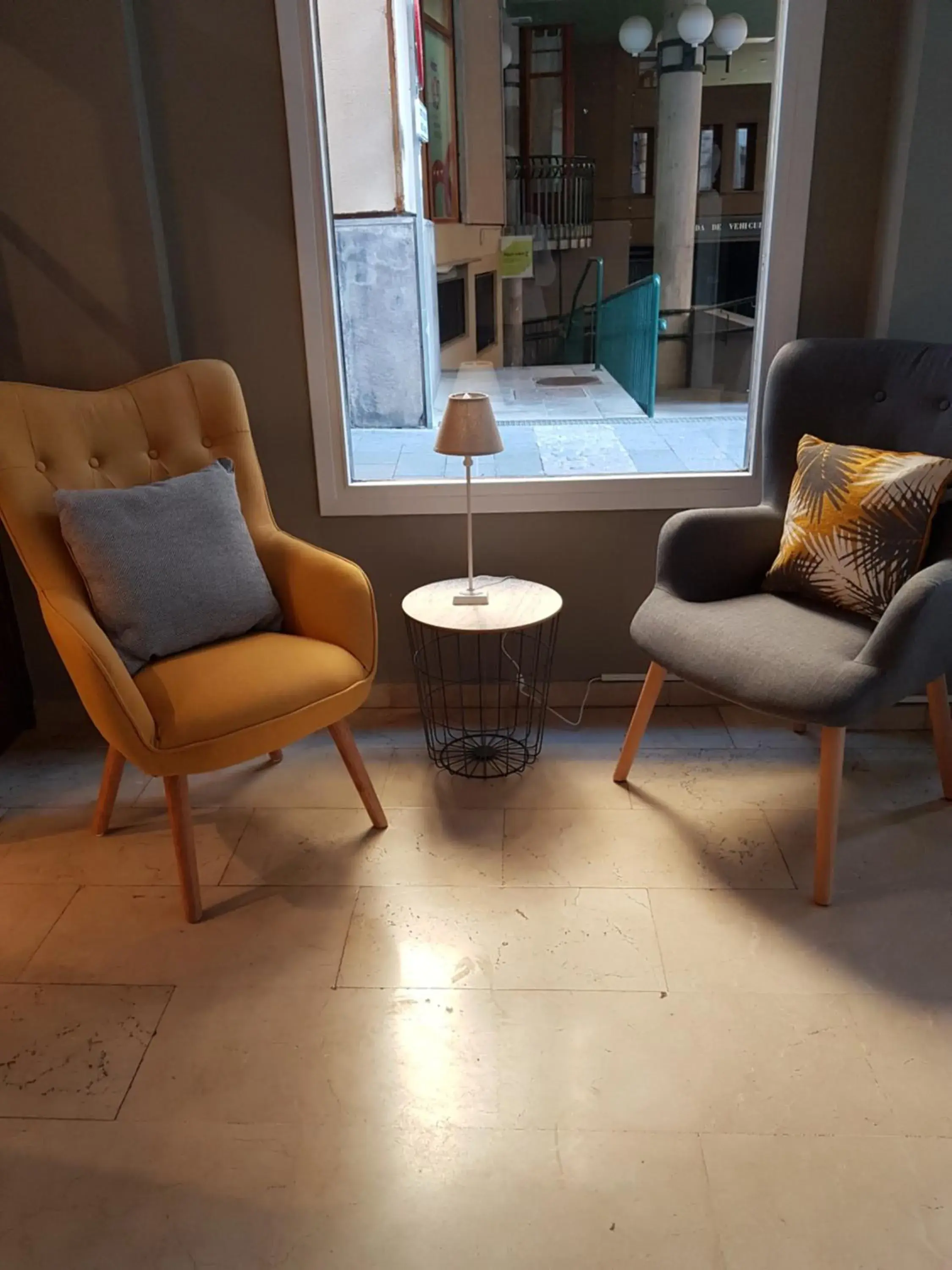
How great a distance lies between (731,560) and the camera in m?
2.26

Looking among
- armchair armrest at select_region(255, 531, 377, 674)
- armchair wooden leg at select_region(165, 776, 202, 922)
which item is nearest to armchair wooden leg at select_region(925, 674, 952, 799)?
armchair armrest at select_region(255, 531, 377, 674)

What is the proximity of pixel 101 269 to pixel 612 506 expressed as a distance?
4.68 ft

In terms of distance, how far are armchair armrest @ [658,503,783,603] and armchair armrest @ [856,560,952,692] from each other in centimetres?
46

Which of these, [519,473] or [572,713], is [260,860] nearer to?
[572,713]

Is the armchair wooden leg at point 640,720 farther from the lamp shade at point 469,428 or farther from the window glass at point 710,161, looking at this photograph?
the window glass at point 710,161

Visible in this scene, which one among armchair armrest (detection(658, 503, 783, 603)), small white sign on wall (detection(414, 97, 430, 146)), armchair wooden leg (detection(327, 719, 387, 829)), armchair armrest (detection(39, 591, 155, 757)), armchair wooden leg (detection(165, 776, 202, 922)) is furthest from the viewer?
small white sign on wall (detection(414, 97, 430, 146))

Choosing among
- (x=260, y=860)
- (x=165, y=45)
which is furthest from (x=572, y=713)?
(x=165, y=45)

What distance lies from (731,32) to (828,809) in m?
1.90

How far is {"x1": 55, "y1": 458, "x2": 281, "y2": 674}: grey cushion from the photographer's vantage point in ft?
6.42

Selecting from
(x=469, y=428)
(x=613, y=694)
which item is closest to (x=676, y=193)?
(x=469, y=428)

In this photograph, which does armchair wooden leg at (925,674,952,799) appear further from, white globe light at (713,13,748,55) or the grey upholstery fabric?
white globe light at (713,13,748,55)

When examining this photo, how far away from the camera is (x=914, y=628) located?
5.77 ft

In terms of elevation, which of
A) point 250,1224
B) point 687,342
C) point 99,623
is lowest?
point 250,1224

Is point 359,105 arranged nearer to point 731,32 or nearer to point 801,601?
point 731,32
